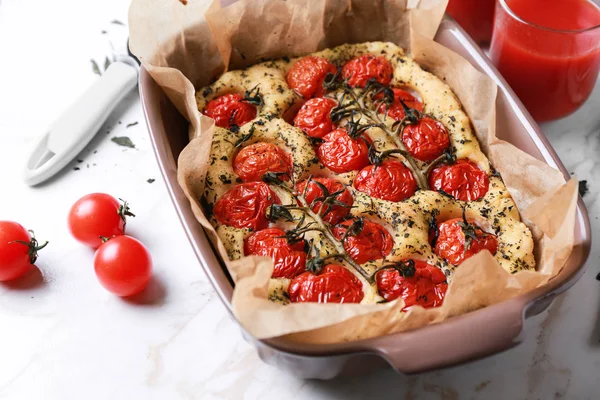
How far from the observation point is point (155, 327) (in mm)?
2447

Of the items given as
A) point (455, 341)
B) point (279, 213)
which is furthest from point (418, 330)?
point (279, 213)

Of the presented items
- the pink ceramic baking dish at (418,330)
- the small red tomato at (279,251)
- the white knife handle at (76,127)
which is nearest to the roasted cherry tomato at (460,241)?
the pink ceramic baking dish at (418,330)

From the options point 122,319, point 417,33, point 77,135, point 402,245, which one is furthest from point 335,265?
point 77,135

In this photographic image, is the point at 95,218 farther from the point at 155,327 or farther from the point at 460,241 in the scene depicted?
the point at 460,241

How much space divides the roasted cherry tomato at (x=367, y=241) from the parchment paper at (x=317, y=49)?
33 cm

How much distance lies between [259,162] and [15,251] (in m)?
0.88

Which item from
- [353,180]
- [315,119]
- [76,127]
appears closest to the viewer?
[353,180]

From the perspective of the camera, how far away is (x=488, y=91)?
8.36 ft

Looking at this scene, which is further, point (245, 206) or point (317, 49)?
point (317, 49)

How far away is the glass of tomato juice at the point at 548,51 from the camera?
2.67m

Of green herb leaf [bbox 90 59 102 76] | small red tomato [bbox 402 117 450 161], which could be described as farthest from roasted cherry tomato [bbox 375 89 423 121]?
green herb leaf [bbox 90 59 102 76]

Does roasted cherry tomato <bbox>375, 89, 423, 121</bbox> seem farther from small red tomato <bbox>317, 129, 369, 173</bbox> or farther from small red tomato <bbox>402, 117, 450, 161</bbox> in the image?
small red tomato <bbox>317, 129, 369, 173</bbox>

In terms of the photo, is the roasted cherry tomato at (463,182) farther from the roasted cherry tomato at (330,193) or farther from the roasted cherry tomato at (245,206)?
the roasted cherry tomato at (245,206)

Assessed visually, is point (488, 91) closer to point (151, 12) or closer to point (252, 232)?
point (252, 232)
